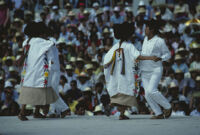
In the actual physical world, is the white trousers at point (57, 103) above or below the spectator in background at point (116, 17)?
below

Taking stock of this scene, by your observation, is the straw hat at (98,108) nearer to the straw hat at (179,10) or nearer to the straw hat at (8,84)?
the straw hat at (8,84)

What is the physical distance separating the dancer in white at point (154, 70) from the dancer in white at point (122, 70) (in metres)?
0.38

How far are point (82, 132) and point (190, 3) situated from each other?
13.1 m

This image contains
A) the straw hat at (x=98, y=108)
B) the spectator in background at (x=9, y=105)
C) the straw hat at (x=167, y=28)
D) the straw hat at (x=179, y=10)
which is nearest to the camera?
the straw hat at (x=98, y=108)

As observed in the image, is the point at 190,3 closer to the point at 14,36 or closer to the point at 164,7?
the point at 164,7

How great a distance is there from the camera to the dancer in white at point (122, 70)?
27.8 ft

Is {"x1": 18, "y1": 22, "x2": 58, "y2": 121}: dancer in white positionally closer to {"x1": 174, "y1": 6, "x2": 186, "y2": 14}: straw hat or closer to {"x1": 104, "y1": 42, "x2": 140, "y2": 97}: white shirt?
{"x1": 104, "y1": 42, "x2": 140, "y2": 97}: white shirt

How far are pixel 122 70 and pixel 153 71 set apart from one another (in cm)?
68

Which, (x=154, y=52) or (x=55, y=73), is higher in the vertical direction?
(x=154, y=52)

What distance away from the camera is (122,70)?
8492mm

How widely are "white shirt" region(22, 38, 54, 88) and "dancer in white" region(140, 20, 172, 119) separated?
5.97ft

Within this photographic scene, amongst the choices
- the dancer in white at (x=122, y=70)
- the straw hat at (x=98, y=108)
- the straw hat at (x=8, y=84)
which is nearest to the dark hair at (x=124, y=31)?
the dancer in white at (x=122, y=70)

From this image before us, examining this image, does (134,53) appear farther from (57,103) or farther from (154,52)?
(57,103)

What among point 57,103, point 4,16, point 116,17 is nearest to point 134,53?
point 57,103
